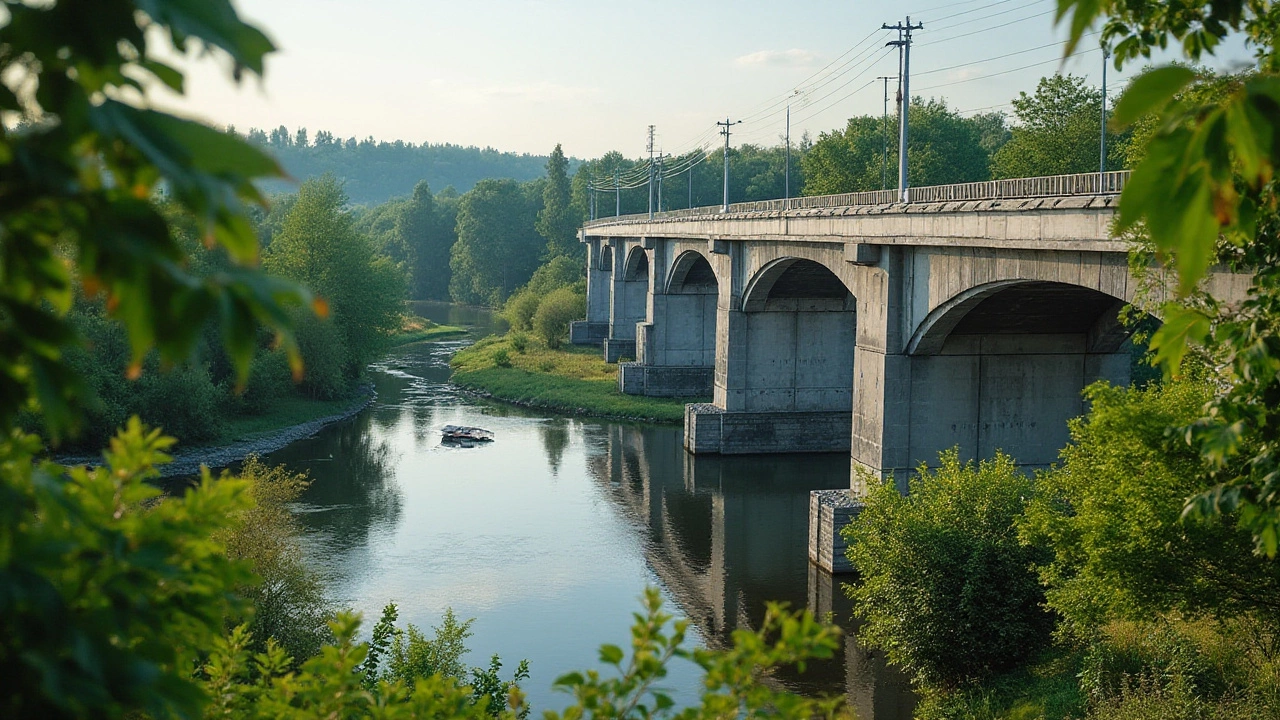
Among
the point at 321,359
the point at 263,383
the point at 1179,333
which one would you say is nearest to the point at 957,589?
the point at 1179,333

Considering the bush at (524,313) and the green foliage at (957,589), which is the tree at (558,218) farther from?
the green foliage at (957,589)

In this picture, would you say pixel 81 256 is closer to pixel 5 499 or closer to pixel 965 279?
pixel 5 499

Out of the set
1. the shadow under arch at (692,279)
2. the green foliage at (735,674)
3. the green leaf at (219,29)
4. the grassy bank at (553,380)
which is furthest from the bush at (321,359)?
the green leaf at (219,29)

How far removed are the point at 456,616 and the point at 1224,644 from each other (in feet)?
48.9

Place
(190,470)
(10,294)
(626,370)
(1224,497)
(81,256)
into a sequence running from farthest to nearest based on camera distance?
(626,370) < (190,470) < (1224,497) < (10,294) < (81,256)

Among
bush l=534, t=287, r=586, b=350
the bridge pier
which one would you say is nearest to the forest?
the bridge pier

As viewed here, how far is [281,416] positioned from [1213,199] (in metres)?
47.7

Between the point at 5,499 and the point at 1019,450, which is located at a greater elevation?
the point at 5,499

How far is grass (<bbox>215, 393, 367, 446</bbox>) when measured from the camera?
4297 cm

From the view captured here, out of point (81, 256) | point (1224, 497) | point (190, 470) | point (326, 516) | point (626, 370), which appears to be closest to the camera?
point (81, 256)

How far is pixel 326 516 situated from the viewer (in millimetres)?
32844

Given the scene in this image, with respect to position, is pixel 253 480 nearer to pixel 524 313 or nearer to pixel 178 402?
pixel 178 402

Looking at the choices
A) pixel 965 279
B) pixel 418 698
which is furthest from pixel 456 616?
pixel 418 698

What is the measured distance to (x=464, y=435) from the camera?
44.1 m
